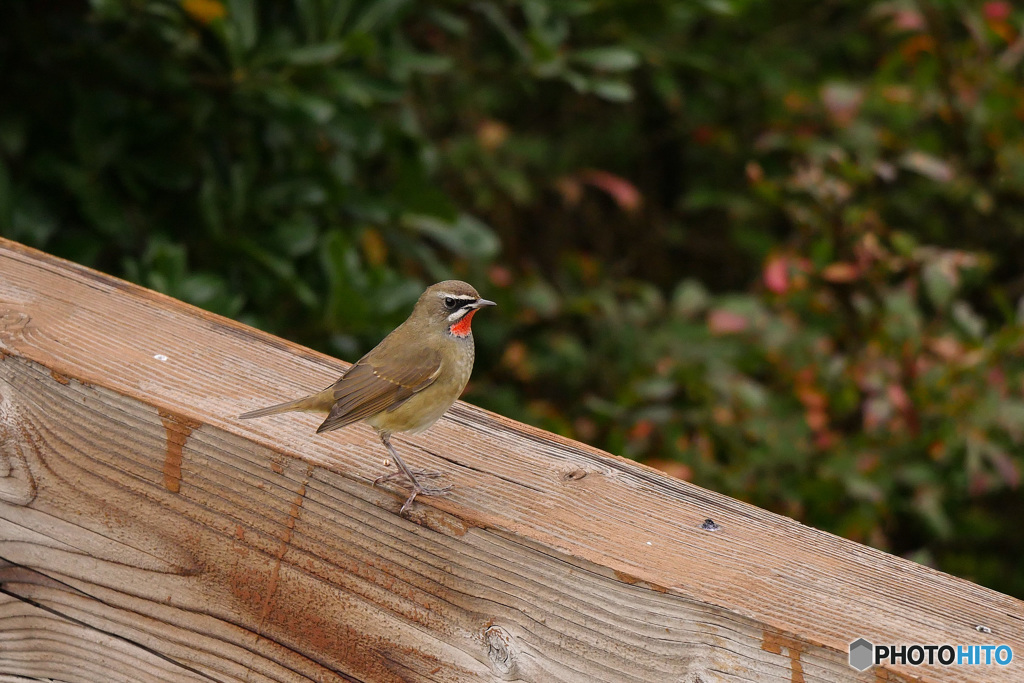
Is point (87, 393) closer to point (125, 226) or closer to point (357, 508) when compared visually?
point (357, 508)

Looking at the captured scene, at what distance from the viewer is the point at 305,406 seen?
1.97m

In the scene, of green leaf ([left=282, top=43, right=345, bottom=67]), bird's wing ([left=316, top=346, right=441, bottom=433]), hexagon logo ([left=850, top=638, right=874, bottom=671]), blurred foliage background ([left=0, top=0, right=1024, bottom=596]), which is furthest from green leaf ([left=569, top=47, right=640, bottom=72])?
hexagon logo ([left=850, top=638, right=874, bottom=671])

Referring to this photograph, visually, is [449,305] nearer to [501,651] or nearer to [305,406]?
[305,406]

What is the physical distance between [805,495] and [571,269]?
4.88ft

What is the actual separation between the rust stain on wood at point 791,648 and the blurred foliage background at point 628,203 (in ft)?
6.93

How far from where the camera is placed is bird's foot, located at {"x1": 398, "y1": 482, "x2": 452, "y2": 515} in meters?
1.66

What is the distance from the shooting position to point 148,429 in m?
1.81

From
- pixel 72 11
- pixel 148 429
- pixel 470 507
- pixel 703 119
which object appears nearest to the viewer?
pixel 470 507

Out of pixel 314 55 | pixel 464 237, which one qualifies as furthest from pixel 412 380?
pixel 464 237

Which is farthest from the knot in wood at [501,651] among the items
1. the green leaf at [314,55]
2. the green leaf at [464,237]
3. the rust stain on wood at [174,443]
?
the green leaf at [464,237]

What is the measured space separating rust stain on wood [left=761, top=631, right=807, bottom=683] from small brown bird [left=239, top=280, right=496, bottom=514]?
22.1 inches

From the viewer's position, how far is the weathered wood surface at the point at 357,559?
1.49 meters

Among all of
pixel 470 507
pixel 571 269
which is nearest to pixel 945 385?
pixel 571 269

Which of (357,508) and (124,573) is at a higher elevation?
(357,508)
